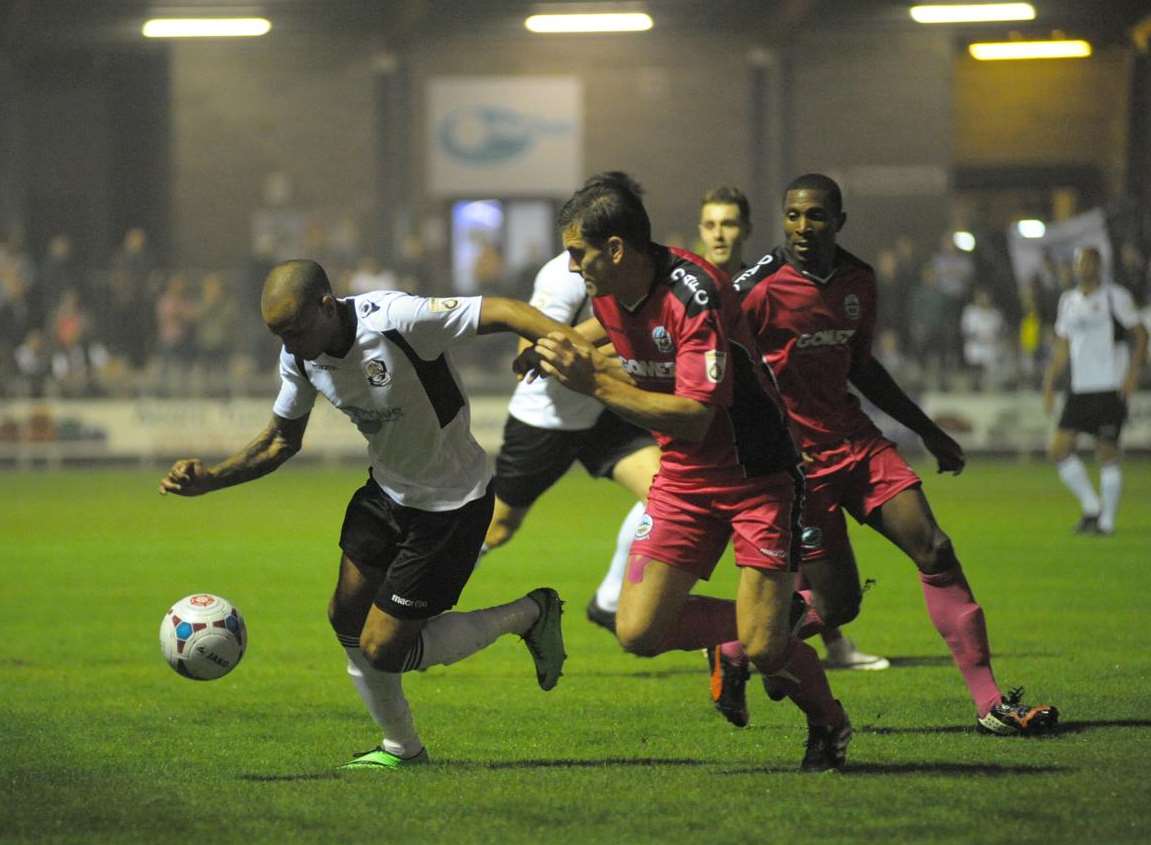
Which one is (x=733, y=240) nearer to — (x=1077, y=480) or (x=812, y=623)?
(x=812, y=623)

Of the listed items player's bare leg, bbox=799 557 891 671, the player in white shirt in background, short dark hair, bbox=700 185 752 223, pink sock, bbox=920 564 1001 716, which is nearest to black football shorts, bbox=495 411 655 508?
the player in white shirt in background

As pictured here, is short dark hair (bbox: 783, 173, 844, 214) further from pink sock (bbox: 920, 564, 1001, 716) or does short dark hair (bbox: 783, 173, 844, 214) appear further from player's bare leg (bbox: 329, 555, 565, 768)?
player's bare leg (bbox: 329, 555, 565, 768)

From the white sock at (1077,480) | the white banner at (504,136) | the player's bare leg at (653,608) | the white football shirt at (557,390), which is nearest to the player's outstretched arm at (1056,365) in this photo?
the white sock at (1077,480)

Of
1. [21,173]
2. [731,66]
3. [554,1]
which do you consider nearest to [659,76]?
[731,66]

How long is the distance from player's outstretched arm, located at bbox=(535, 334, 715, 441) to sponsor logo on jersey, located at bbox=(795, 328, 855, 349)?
4.18ft

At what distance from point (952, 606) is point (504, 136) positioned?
23.6 meters

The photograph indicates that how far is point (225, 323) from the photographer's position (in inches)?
925

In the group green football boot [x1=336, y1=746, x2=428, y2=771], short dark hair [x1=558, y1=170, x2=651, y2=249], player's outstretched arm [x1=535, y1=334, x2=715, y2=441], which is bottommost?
green football boot [x1=336, y1=746, x2=428, y2=771]

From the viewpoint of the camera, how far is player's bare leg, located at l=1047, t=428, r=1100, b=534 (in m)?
14.2

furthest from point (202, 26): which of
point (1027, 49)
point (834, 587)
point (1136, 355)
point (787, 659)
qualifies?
point (787, 659)

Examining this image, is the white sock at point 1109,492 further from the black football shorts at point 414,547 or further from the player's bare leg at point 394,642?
the black football shorts at point 414,547

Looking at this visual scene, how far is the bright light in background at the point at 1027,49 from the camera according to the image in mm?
29516

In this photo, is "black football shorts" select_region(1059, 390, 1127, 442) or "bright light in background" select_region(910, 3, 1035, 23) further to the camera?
"bright light in background" select_region(910, 3, 1035, 23)

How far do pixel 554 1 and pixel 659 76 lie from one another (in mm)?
3335
